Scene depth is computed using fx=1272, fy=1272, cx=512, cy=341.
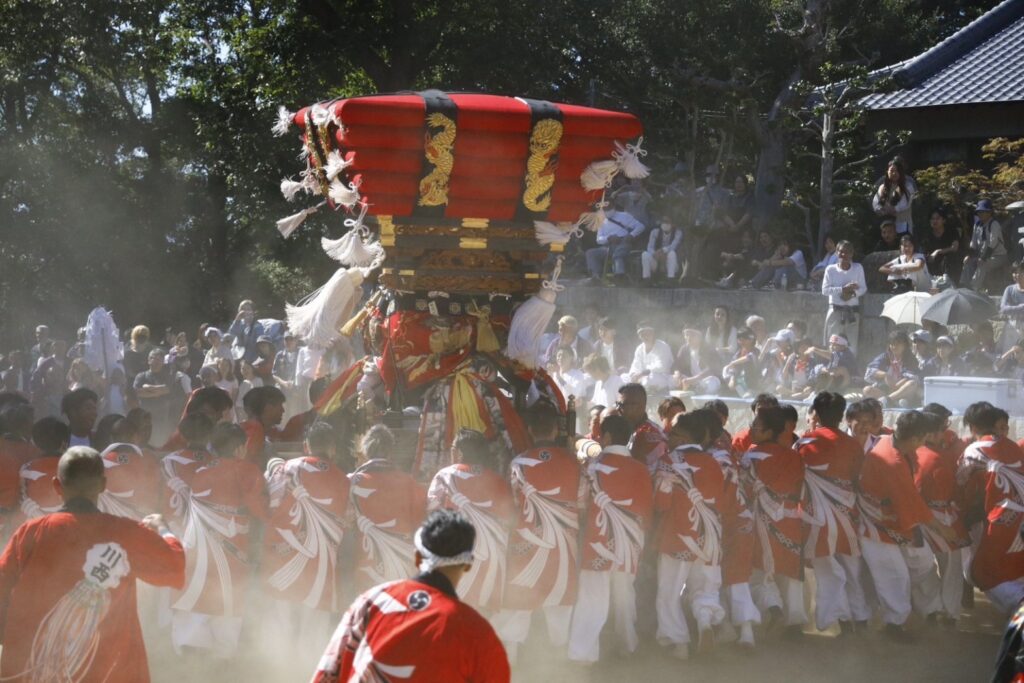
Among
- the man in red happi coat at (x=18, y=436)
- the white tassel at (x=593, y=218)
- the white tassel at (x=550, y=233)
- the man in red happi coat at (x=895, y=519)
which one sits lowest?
the man in red happi coat at (x=895, y=519)

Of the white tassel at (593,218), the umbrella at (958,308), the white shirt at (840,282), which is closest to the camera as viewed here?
the white tassel at (593,218)

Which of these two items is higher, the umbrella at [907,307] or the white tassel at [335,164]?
the white tassel at [335,164]

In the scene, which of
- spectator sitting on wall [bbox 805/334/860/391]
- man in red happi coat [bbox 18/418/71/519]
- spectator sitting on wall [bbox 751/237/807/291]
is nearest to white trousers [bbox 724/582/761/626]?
man in red happi coat [bbox 18/418/71/519]

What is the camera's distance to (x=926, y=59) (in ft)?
58.0

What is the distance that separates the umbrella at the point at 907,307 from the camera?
466 inches

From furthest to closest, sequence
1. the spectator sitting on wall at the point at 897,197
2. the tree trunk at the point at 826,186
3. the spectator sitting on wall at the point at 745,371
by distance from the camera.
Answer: the tree trunk at the point at 826,186, the spectator sitting on wall at the point at 897,197, the spectator sitting on wall at the point at 745,371

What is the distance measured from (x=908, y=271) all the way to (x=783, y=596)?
6551mm

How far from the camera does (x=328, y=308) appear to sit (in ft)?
25.4

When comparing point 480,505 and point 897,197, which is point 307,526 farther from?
point 897,197

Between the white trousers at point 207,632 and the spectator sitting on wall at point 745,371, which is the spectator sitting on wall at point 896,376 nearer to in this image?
the spectator sitting on wall at point 745,371

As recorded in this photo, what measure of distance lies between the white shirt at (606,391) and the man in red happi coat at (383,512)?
498 centimetres

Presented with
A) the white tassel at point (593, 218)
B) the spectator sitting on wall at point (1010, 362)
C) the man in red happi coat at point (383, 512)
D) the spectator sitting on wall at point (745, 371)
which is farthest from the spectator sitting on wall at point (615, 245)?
the man in red happi coat at point (383, 512)

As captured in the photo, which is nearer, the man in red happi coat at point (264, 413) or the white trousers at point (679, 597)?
the white trousers at point (679, 597)

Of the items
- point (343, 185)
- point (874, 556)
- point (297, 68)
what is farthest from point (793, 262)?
point (343, 185)
